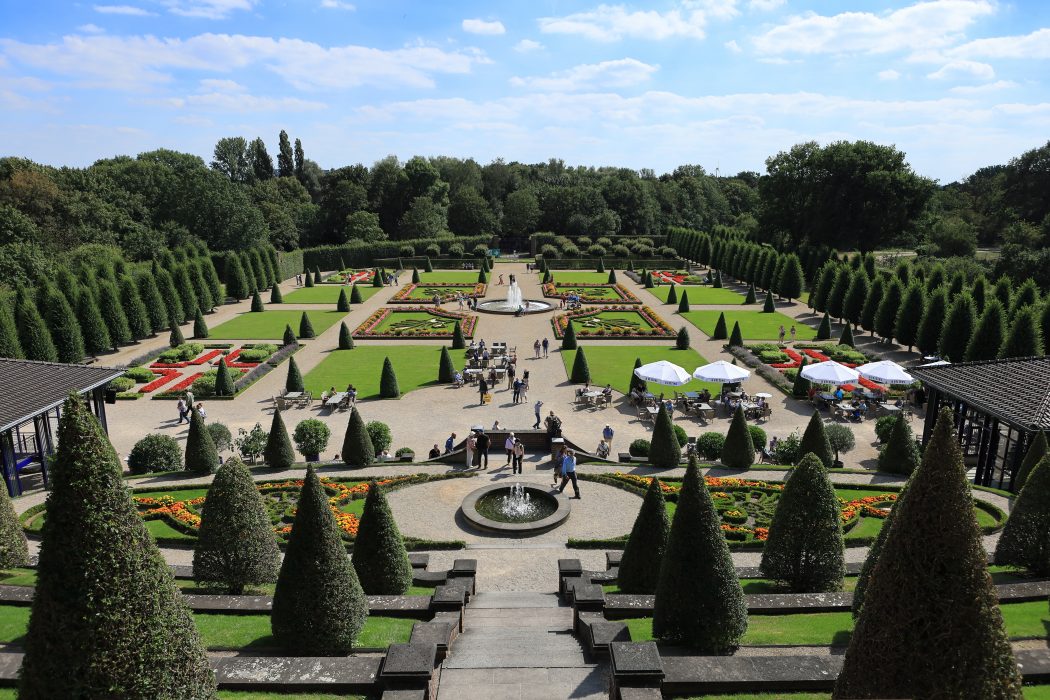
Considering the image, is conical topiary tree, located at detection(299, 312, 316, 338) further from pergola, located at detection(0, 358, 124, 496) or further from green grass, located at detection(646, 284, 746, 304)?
green grass, located at detection(646, 284, 746, 304)

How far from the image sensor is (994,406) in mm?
21500

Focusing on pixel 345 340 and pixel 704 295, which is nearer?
pixel 345 340

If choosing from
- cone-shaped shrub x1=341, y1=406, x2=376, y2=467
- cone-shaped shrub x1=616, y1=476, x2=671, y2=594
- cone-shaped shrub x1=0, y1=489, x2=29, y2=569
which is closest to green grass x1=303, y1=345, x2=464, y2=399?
cone-shaped shrub x1=341, y1=406, x2=376, y2=467

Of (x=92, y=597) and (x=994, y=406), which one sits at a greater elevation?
(x=92, y=597)

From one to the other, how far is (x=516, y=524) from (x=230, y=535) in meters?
8.30

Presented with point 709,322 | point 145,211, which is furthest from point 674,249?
point 145,211

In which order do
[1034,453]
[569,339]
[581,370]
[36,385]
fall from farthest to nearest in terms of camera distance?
[569,339]
[581,370]
[36,385]
[1034,453]

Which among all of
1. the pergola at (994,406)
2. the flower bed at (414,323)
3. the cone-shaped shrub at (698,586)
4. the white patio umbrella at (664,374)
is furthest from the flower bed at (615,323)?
the cone-shaped shrub at (698,586)

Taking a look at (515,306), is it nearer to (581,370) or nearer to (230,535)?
(581,370)

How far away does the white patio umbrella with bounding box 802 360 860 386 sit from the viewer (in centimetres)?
3023

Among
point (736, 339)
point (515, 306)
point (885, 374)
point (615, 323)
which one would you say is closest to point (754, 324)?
point (736, 339)

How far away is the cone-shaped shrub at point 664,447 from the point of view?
2402 centimetres

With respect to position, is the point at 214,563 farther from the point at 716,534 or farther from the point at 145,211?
the point at 145,211

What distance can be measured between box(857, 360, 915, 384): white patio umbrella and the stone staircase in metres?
22.9
